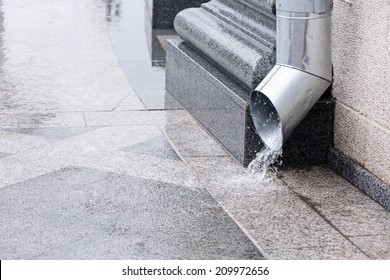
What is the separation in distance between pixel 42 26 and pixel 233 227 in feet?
23.3

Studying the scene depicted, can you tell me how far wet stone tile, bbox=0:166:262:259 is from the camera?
5496mm

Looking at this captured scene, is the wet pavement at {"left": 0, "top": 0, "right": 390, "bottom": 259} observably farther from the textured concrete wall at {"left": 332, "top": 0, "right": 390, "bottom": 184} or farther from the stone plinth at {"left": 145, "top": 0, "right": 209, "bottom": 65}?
the stone plinth at {"left": 145, "top": 0, "right": 209, "bottom": 65}

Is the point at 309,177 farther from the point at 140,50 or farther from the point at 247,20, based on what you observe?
the point at 140,50

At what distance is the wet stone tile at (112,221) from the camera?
5496 millimetres

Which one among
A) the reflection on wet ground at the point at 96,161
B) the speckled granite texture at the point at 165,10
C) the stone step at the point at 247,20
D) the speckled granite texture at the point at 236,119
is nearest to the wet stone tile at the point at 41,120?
the reflection on wet ground at the point at 96,161

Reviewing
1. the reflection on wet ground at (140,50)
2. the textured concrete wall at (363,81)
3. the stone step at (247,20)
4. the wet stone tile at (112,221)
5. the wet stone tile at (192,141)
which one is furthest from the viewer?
the reflection on wet ground at (140,50)

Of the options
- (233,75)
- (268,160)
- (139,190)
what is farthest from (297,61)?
(139,190)

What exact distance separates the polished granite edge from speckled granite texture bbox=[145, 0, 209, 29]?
19.4 ft

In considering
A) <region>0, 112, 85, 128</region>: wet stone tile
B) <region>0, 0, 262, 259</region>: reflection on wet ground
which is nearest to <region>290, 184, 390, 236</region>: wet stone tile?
<region>0, 0, 262, 259</region>: reflection on wet ground

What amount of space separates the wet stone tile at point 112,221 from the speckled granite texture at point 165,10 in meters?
6.04

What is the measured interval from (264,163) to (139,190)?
994 mm

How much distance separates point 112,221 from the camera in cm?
597

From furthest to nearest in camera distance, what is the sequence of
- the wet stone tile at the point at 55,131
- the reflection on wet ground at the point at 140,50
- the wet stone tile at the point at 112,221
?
the reflection on wet ground at the point at 140,50 < the wet stone tile at the point at 55,131 < the wet stone tile at the point at 112,221

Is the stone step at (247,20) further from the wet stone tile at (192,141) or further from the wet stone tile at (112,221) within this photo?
the wet stone tile at (112,221)
